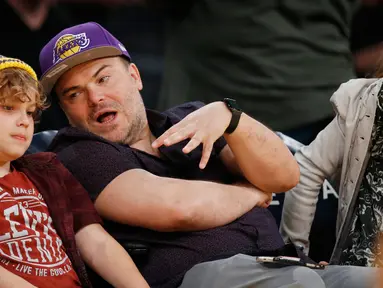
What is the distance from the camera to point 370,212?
2.67 meters

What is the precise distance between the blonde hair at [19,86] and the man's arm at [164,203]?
11.7 inches

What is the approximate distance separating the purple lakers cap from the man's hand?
12.9 inches

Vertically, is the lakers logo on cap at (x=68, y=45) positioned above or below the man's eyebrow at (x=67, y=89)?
above

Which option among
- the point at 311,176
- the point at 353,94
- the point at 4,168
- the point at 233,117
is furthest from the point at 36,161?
the point at 353,94

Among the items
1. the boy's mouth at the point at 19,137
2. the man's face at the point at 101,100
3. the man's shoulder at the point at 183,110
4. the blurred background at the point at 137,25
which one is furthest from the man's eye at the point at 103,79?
the blurred background at the point at 137,25

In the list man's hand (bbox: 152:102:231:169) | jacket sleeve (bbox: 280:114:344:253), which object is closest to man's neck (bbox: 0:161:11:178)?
man's hand (bbox: 152:102:231:169)

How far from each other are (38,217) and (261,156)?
0.63 m

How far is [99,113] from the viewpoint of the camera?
8.27 ft

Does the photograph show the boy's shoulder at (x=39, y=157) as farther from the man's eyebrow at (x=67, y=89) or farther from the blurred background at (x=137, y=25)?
the blurred background at (x=137, y=25)

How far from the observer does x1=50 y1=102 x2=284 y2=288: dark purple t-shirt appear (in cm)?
236

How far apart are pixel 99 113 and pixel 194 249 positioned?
17.9 inches

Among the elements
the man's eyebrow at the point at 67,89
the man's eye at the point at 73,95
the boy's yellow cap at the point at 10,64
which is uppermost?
the boy's yellow cap at the point at 10,64

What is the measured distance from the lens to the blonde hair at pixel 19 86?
2.14m

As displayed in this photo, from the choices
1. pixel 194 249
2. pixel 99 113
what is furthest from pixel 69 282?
pixel 99 113
